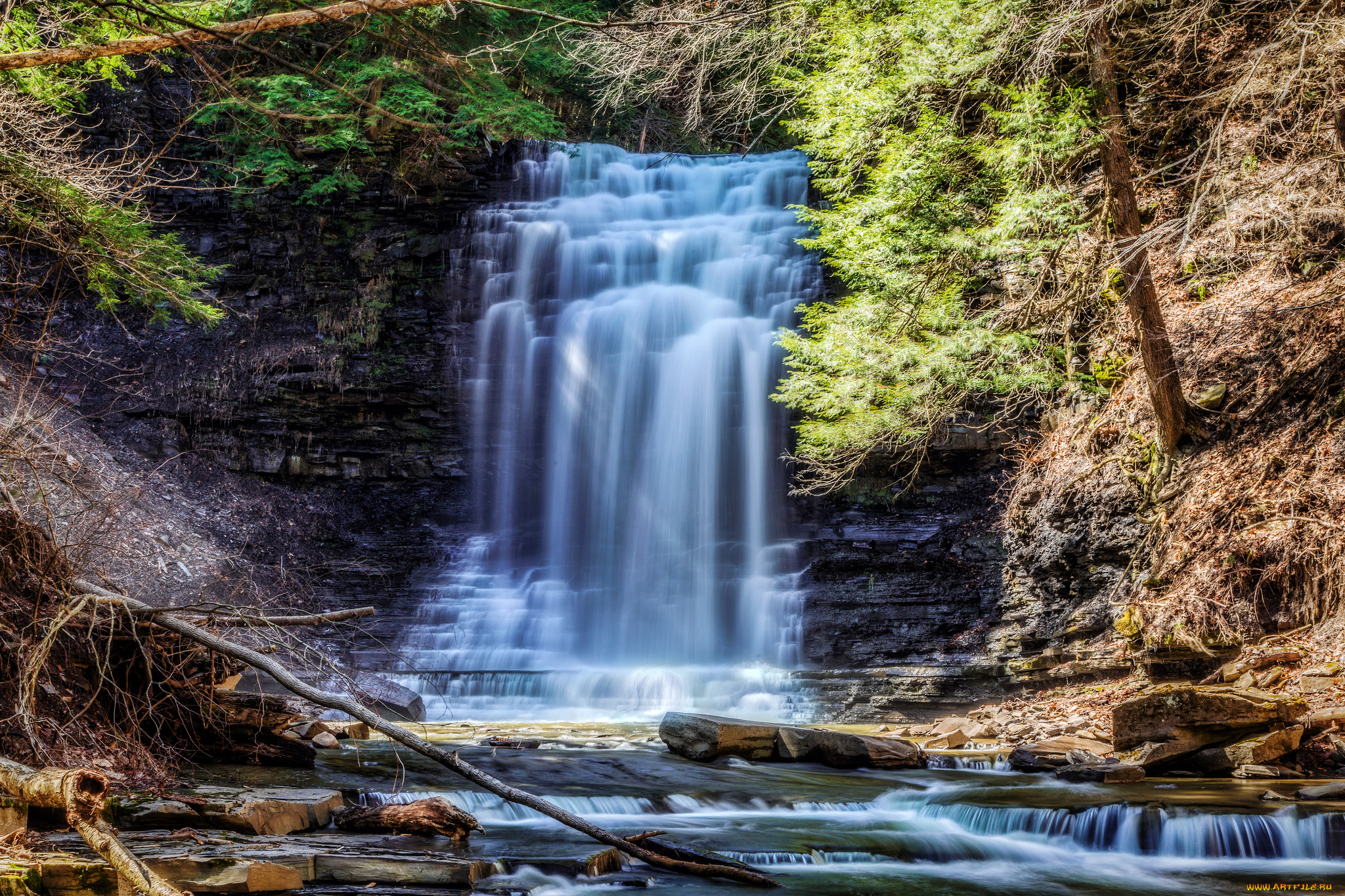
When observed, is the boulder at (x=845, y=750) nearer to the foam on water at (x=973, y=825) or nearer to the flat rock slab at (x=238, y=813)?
the foam on water at (x=973, y=825)

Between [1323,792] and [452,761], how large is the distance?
510 cm

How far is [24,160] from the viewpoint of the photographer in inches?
297

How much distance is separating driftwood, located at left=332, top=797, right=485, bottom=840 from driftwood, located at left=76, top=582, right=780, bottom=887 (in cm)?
60

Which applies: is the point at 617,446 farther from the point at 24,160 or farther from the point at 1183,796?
the point at 1183,796

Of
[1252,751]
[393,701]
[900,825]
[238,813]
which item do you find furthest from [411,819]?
[1252,751]

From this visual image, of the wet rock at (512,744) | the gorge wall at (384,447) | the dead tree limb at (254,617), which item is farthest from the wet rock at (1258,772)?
the dead tree limb at (254,617)

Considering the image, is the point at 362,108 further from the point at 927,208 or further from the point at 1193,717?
the point at 1193,717

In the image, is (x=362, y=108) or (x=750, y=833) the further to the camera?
(x=362, y=108)

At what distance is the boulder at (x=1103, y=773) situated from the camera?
653 centimetres

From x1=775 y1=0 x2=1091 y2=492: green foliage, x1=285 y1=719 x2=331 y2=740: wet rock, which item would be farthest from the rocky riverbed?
x1=775 y1=0 x2=1091 y2=492: green foliage

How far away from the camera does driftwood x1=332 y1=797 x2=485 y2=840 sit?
4.58 meters

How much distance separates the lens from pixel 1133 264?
28.8 ft

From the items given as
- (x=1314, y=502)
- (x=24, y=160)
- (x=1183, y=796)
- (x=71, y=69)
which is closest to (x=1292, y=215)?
(x=1314, y=502)

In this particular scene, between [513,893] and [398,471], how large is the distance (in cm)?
1359
